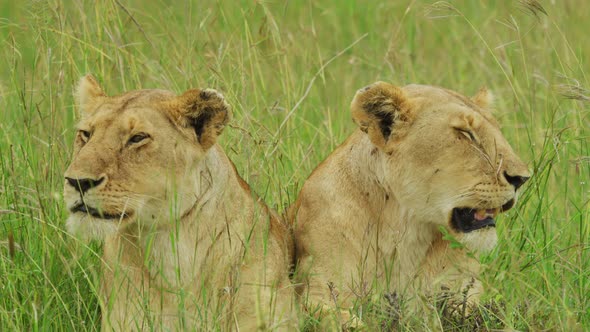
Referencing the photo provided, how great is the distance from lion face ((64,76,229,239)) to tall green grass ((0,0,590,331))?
0.43 feet

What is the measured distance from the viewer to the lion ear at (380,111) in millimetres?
4445

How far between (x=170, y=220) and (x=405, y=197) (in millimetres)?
867

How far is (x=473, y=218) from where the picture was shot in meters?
4.41

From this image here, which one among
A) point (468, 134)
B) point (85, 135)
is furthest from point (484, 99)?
point (85, 135)

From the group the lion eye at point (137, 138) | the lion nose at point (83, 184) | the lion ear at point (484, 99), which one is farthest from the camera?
the lion ear at point (484, 99)

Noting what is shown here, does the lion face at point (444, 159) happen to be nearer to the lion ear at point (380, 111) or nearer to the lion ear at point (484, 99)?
the lion ear at point (380, 111)

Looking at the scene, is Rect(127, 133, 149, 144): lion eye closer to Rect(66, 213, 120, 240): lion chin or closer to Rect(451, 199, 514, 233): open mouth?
Rect(66, 213, 120, 240): lion chin

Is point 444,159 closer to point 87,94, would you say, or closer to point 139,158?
point 139,158

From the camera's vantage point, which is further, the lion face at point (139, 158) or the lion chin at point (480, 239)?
the lion chin at point (480, 239)

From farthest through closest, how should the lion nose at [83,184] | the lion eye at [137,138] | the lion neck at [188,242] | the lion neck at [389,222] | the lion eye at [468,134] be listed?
the lion neck at [389,222] → the lion eye at [468,134] → the lion neck at [188,242] → the lion eye at [137,138] → the lion nose at [83,184]

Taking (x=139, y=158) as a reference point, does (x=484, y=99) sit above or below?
below

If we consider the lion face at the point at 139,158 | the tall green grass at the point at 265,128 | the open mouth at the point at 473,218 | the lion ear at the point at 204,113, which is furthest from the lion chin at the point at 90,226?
the open mouth at the point at 473,218

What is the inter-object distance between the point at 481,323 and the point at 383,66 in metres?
3.40

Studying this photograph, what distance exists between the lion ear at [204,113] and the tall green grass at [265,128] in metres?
0.14
